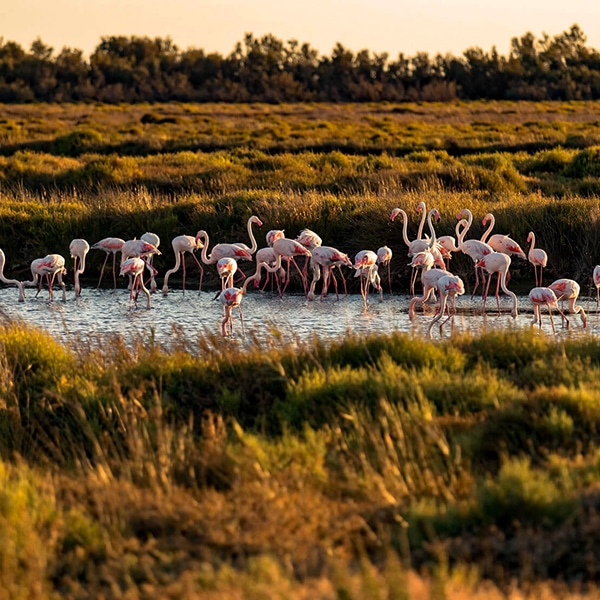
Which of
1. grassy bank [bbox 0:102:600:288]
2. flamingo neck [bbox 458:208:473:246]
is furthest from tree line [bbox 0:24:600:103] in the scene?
flamingo neck [bbox 458:208:473:246]

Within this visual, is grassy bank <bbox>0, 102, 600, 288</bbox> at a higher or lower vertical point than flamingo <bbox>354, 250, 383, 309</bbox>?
higher

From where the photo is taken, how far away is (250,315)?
1190 cm

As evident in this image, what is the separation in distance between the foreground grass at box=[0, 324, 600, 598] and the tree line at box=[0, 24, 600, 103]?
277ft

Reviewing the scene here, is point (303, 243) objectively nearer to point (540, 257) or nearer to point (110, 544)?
point (540, 257)

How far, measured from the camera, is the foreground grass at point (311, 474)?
176 inches

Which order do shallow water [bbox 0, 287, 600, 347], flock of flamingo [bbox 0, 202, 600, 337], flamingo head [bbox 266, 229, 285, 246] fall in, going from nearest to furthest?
shallow water [bbox 0, 287, 600, 347] < flock of flamingo [bbox 0, 202, 600, 337] < flamingo head [bbox 266, 229, 285, 246]

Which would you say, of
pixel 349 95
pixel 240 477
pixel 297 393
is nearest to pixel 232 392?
pixel 297 393

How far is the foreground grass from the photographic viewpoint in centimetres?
447

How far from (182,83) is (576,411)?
9405 centimetres

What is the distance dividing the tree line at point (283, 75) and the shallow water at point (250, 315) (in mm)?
78688

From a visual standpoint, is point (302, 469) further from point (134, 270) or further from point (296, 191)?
point (296, 191)

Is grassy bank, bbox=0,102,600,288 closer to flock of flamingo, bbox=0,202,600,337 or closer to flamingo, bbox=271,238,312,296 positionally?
flock of flamingo, bbox=0,202,600,337

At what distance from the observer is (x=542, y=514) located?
485 cm

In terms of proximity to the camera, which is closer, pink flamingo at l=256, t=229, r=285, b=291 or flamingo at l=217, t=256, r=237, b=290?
flamingo at l=217, t=256, r=237, b=290
